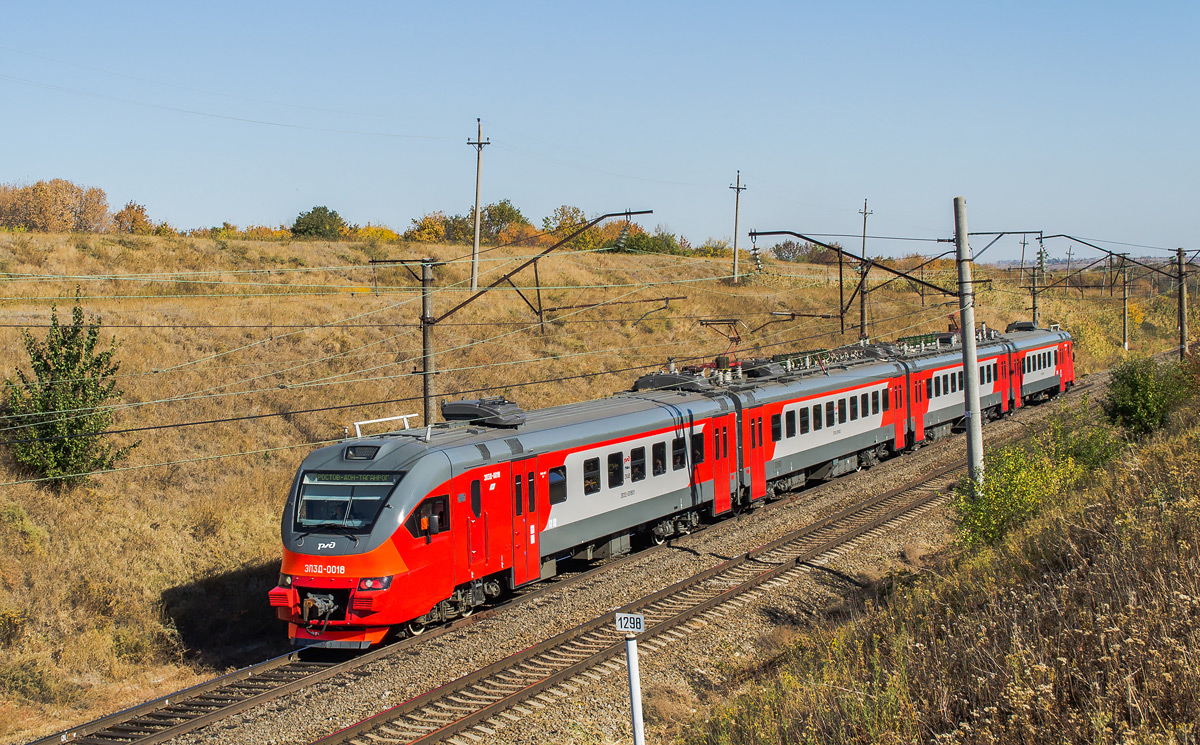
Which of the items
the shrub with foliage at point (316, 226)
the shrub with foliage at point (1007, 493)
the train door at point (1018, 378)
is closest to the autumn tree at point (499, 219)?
the shrub with foliage at point (316, 226)

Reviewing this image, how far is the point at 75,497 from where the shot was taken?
1848 cm

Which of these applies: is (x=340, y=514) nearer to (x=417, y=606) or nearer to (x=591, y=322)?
(x=417, y=606)

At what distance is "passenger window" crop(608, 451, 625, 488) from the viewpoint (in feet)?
52.8

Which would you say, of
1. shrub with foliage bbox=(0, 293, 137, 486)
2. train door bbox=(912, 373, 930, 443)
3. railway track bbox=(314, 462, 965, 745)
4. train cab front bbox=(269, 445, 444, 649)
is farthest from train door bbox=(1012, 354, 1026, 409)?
shrub with foliage bbox=(0, 293, 137, 486)

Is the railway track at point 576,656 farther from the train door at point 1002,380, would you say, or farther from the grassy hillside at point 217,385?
the train door at point 1002,380

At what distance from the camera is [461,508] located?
1300 centimetres

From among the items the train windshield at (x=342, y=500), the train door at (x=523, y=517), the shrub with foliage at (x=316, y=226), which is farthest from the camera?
the shrub with foliage at (x=316, y=226)

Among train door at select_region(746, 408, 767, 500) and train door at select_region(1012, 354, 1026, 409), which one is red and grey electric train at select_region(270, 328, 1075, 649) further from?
train door at select_region(1012, 354, 1026, 409)

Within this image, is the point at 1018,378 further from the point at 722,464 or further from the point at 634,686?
the point at 634,686

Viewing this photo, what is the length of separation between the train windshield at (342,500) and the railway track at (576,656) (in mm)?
2676

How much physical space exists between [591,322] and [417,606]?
34605mm

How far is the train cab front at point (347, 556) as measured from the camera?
11836 mm

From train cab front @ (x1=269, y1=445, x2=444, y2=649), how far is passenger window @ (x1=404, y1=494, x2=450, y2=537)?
181 mm

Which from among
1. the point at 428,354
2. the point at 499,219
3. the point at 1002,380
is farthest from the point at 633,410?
the point at 499,219
